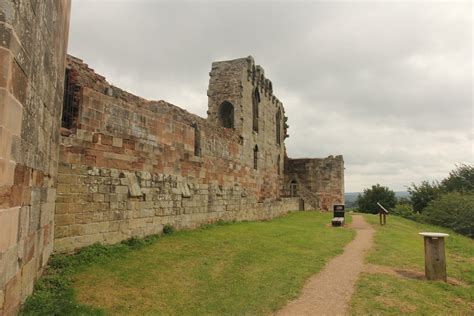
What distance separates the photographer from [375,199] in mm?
36062

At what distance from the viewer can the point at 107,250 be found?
27.9 feet

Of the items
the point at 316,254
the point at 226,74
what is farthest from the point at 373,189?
the point at 316,254

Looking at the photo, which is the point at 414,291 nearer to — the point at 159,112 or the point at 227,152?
the point at 159,112

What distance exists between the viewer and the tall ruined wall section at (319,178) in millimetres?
29672

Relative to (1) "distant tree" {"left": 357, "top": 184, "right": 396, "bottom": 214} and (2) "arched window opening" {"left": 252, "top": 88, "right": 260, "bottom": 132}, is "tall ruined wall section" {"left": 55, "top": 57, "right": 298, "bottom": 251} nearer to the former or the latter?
(2) "arched window opening" {"left": 252, "top": 88, "right": 260, "bottom": 132}

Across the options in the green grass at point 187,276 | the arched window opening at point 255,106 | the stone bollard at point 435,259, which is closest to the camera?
the green grass at point 187,276

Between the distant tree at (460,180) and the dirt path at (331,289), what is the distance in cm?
2731

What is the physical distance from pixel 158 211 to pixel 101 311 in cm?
576

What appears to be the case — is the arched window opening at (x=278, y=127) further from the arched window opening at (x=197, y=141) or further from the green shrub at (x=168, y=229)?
the green shrub at (x=168, y=229)

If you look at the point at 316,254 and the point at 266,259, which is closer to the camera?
the point at 266,259

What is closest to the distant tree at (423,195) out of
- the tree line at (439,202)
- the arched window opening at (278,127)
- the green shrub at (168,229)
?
the tree line at (439,202)

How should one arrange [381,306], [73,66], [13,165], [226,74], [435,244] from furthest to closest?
[226,74] < [73,66] < [435,244] < [381,306] < [13,165]

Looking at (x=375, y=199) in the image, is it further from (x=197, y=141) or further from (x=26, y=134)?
(x=26, y=134)

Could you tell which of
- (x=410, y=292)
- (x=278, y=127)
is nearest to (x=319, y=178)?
(x=278, y=127)
